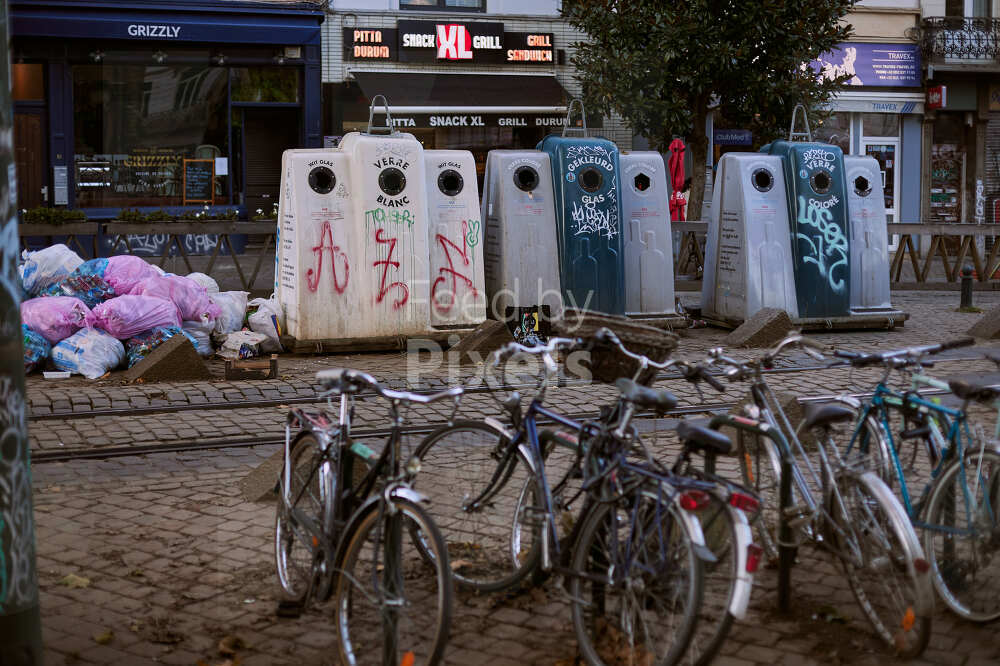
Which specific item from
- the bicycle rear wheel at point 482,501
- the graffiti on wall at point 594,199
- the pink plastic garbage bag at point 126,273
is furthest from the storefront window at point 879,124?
the bicycle rear wheel at point 482,501

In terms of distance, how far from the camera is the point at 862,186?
12078 millimetres

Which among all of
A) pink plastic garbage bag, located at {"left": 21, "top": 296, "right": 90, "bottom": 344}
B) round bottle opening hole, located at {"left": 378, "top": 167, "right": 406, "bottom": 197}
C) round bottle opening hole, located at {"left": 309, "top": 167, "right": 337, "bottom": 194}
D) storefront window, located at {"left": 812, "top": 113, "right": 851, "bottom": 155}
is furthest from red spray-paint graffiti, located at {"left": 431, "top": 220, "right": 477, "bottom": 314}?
storefront window, located at {"left": 812, "top": 113, "right": 851, "bottom": 155}

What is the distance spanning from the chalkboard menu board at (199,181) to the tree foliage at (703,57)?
654cm

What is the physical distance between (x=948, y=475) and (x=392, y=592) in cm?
198

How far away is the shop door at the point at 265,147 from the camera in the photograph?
21047mm

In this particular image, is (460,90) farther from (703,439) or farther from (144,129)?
(703,439)

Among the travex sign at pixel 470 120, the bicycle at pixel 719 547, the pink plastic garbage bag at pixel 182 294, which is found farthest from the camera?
the travex sign at pixel 470 120

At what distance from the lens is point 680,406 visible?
836 cm

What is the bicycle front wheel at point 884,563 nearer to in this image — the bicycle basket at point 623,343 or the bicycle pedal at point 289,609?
the bicycle basket at point 623,343

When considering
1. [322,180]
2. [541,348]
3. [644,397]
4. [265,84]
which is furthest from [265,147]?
[644,397]

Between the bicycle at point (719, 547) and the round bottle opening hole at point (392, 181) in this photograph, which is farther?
the round bottle opening hole at point (392, 181)

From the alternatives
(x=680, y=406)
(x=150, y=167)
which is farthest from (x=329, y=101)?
(x=680, y=406)

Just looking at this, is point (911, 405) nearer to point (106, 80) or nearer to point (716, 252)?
point (716, 252)

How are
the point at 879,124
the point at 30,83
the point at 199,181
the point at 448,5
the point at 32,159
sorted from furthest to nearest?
the point at 879,124
the point at 448,5
the point at 199,181
the point at 32,159
the point at 30,83
